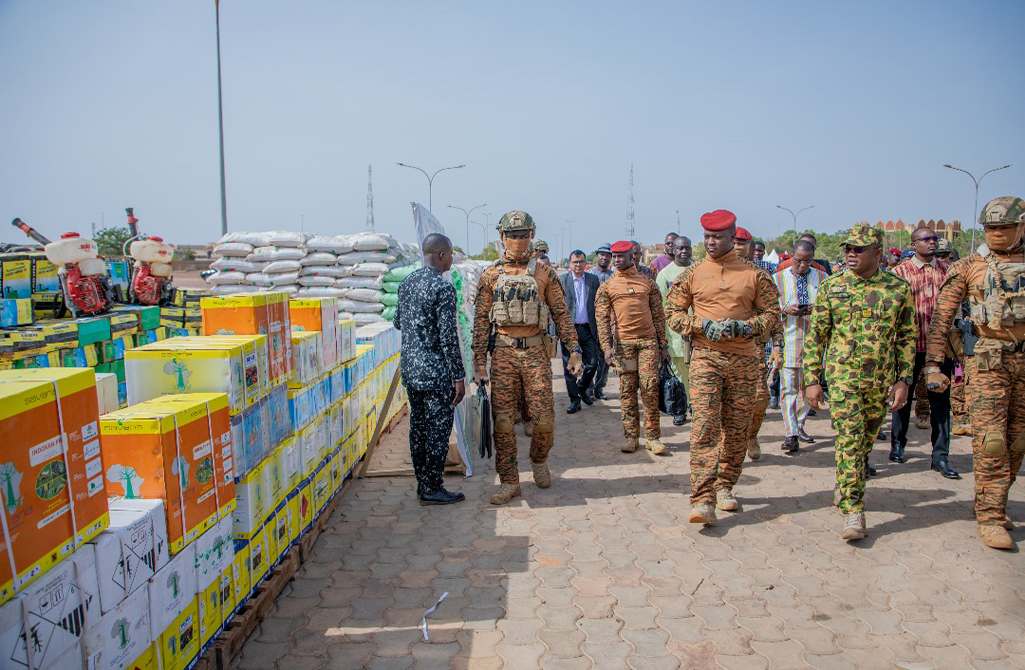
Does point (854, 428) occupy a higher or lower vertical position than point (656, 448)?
higher

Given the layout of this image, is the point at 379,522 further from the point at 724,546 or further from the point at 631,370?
the point at 631,370

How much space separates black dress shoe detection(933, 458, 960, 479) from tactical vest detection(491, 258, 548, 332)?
11.4ft

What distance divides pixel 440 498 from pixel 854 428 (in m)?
2.89

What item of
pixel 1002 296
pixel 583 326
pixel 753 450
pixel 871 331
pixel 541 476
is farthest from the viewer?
pixel 583 326

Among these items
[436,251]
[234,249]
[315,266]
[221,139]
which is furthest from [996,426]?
[221,139]

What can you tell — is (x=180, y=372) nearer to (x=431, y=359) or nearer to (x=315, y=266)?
(x=431, y=359)

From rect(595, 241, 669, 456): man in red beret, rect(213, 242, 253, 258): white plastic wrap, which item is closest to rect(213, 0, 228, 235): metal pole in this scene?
rect(213, 242, 253, 258): white plastic wrap

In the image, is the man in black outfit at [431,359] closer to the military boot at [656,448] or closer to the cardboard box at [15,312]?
the military boot at [656,448]

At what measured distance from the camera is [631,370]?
22.3 ft

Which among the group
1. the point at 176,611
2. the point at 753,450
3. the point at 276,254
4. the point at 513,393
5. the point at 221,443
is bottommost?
the point at 753,450

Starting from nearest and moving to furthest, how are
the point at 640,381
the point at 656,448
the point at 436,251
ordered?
the point at 436,251 → the point at 656,448 → the point at 640,381

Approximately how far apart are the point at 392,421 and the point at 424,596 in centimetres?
Answer: 424

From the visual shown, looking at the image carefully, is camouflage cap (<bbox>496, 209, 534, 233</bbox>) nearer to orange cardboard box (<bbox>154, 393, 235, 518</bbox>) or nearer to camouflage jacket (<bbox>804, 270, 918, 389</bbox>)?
camouflage jacket (<bbox>804, 270, 918, 389</bbox>)

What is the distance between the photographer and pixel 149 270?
25.7 ft
